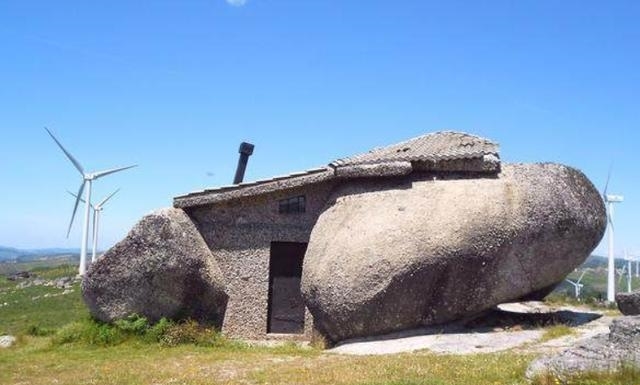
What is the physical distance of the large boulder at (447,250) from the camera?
16656 millimetres

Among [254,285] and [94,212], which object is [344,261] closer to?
[254,285]

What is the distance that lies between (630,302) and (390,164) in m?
6.68

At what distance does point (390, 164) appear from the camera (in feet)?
59.7

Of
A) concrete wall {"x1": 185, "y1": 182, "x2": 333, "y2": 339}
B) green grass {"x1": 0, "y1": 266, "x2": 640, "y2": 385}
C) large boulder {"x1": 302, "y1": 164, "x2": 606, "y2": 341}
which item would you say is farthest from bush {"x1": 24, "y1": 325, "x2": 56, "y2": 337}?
large boulder {"x1": 302, "y1": 164, "x2": 606, "y2": 341}

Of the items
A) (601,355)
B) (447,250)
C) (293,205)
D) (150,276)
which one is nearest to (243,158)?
(293,205)

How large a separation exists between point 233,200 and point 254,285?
249cm

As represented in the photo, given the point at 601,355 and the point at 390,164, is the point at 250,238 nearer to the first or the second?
the point at 390,164

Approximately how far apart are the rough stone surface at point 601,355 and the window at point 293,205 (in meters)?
10.1

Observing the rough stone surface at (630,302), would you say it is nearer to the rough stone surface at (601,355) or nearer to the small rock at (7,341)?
the rough stone surface at (601,355)

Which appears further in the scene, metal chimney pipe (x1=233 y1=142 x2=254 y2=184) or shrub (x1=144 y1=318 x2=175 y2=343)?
metal chimney pipe (x1=233 y1=142 x2=254 y2=184)

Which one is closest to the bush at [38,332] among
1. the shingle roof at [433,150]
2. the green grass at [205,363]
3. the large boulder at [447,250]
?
the green grass at [205,363]

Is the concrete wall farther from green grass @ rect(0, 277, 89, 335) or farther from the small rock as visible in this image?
green grass @ rect(0, 277, 89, 335)

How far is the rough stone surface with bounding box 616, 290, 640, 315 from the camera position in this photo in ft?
51.0

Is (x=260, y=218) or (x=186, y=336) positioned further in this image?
(x=260, y=218)
